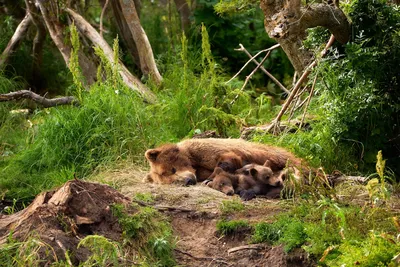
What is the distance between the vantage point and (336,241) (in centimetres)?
718

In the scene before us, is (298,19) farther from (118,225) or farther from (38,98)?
(38,98)

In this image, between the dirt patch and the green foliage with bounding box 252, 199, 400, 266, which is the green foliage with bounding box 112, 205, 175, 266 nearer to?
the dirt patch

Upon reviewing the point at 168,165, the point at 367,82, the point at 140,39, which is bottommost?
the point at 168,165

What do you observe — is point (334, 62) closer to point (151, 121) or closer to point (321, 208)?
point (321, 208)

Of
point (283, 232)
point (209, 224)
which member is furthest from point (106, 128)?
point (283, 232)

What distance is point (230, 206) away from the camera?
8.53 m

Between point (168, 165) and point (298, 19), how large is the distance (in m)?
2.26

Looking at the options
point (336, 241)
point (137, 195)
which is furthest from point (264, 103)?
point (336, 241)

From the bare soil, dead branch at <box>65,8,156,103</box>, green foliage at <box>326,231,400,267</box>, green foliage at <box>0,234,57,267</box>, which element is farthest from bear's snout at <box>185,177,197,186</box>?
dead branch at <box>65,8,156,103</box>

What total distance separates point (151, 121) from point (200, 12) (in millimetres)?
4999

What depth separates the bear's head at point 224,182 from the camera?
911 cm

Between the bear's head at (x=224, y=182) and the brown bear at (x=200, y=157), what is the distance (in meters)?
0.25

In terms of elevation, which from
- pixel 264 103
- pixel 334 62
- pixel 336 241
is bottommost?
pixel 264 103

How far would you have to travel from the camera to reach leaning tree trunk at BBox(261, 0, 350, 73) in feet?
27.5
